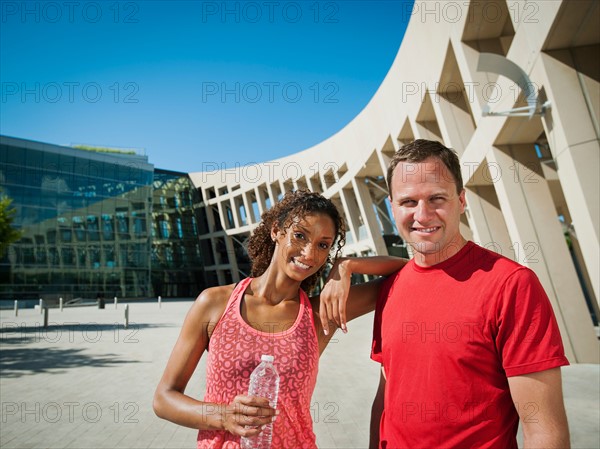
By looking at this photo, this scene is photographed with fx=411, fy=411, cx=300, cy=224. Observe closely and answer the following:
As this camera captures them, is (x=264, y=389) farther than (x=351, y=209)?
No

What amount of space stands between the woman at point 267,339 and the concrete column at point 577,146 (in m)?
5.68

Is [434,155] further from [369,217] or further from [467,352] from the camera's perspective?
[369,217]

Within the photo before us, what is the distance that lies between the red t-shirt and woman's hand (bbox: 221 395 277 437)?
0.55 m

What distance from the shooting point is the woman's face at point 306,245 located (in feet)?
6.93

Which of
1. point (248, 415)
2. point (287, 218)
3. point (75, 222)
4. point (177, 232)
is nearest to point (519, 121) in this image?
point (287, 218)

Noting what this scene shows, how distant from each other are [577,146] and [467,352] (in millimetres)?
6400

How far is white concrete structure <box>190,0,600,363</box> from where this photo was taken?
652cm

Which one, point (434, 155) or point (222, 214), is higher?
point (222, 214)

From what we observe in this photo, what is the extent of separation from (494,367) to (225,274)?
179 ft

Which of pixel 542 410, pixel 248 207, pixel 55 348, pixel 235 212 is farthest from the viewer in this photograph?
pixel 235 212

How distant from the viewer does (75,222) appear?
43906 millimetres

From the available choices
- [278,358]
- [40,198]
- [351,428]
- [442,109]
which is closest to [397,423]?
[278,358]

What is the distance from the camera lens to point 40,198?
42.4 meters

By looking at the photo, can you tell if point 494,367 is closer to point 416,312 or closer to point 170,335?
point 416,312
